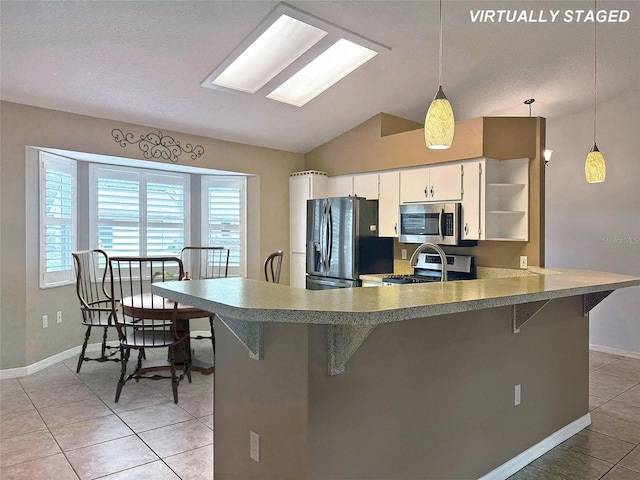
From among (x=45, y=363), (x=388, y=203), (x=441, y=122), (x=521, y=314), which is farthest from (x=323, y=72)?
(x=45, y=363)

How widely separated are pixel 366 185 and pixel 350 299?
367 cm

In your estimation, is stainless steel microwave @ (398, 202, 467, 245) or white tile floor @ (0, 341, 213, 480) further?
stainless steel microwave @ (398, 202, 467, 245)

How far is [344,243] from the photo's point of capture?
4.81 m

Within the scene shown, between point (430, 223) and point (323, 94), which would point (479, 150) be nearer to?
point (430, 223)

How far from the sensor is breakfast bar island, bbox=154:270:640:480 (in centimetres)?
165

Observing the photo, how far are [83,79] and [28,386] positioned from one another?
98.3 inches

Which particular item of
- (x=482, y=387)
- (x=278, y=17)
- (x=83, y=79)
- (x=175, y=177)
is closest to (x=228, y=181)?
(x=175, y=177)

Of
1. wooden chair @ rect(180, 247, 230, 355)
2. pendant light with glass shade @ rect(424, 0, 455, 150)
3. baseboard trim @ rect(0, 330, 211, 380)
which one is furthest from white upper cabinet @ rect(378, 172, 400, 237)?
baseboard trim @ rect(0, 330, 211, 380)

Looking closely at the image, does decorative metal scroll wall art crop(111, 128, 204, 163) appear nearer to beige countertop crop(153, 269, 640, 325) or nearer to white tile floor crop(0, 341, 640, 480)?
white tile floor crop(0, 341, 640, 480)

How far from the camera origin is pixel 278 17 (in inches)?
124

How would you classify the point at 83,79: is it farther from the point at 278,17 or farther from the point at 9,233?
the point at 278,17

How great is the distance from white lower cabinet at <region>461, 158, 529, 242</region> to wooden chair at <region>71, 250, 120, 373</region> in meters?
3.24

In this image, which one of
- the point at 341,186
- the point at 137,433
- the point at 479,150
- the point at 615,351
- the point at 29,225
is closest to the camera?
the point at 137,433

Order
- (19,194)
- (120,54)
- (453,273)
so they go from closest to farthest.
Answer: (120,54), (19,194), (453,273)
